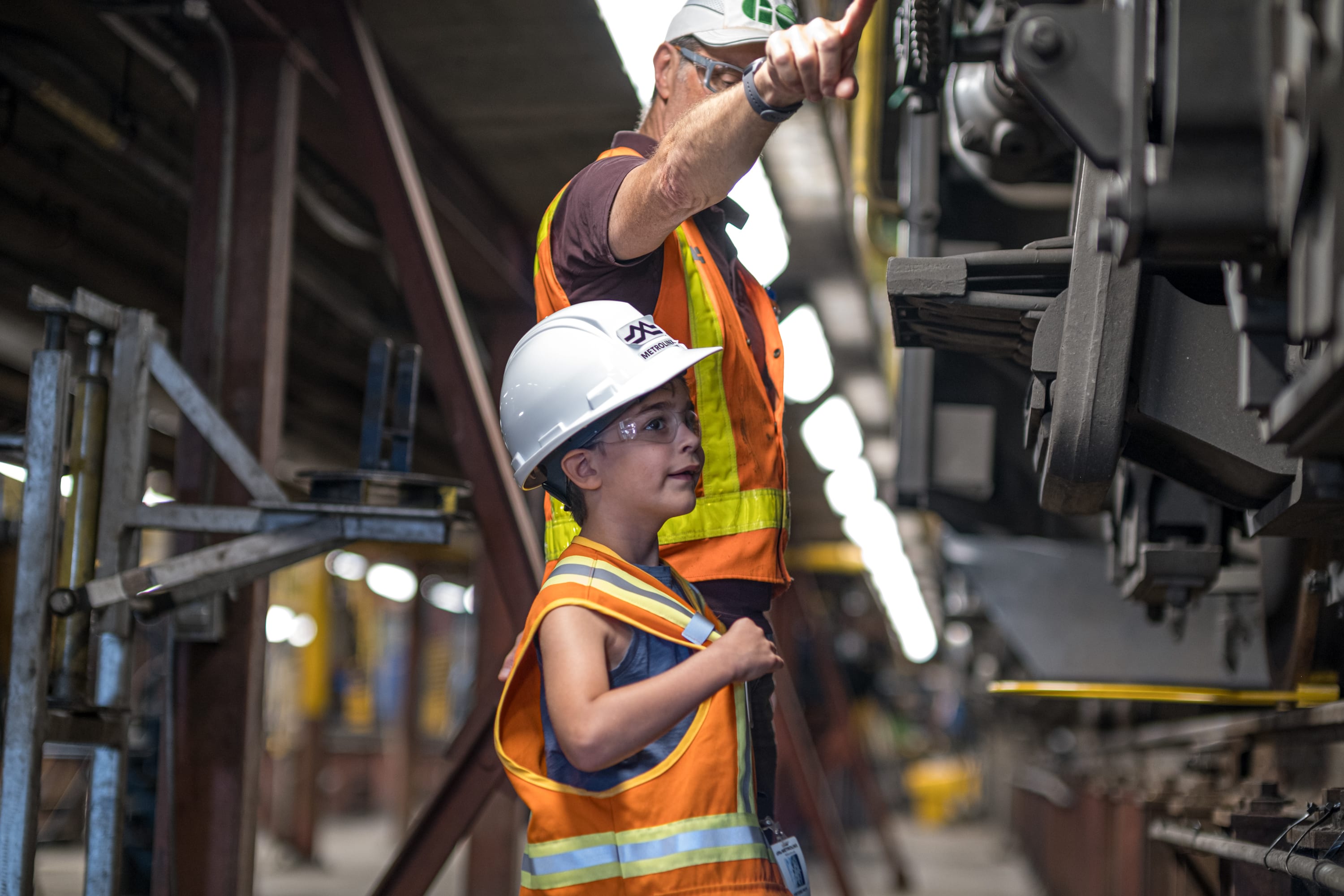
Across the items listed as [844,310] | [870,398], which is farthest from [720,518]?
[870,398]

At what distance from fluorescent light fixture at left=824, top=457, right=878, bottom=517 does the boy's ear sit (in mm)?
10160

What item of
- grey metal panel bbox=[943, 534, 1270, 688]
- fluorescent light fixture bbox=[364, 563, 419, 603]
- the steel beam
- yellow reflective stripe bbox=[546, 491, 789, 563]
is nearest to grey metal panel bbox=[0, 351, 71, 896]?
the steel beam

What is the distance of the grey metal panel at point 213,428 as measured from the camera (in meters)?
3.53

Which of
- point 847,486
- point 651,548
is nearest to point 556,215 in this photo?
point 651,548

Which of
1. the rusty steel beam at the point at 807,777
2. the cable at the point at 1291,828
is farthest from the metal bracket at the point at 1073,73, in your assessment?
the rusty steel beam at the point at 807,777

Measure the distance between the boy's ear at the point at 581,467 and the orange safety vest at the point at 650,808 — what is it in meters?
0.15

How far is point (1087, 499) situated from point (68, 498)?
2.57m

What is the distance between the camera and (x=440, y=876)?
940 cm

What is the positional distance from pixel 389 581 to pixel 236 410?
18525 mm

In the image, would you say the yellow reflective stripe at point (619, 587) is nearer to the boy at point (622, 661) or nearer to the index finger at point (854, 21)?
the boy at point (622, 661)

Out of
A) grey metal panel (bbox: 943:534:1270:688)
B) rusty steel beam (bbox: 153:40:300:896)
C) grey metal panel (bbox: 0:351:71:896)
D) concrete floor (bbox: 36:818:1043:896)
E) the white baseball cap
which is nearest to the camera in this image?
the white baseball cap

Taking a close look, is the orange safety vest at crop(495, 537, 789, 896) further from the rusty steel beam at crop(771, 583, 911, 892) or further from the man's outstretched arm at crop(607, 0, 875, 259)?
the rusty steel beam at crop(771, 583, 911, 892)

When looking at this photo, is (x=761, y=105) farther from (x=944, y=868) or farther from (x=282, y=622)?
(x=282, y=622)

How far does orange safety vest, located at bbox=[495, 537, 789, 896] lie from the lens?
172 cm
